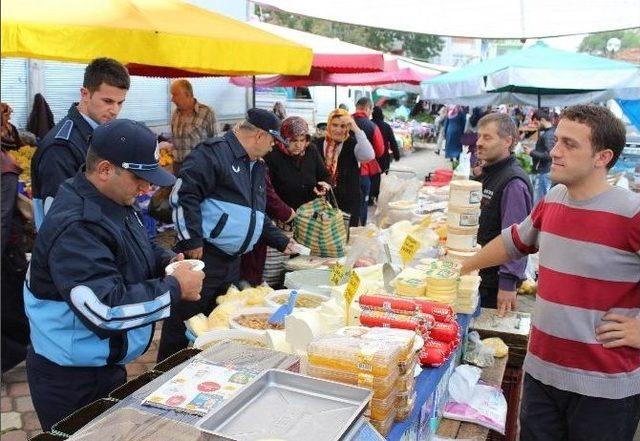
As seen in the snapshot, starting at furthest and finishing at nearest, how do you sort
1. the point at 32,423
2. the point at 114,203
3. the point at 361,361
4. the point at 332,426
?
the point at 32,423 < the point at 114,203 < the point at 361,361 < the point at 332,426

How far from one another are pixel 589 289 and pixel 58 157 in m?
2.72

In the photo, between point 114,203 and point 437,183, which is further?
point 437,183

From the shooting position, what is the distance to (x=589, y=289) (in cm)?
259

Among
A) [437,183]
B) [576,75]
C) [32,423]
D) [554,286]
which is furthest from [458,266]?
[437,183]

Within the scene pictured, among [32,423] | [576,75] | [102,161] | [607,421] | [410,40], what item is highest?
[410,40]

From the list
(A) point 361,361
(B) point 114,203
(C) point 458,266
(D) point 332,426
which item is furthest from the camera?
(C) point 458,266

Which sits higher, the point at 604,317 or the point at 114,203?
the point at 114,203

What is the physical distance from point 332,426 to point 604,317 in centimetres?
159

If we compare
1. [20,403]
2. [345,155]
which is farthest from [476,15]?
[20,403]

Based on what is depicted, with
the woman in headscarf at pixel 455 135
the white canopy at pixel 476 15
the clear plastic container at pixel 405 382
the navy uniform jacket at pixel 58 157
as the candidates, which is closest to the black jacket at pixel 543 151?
the woman in headscarf at pixel 455 135

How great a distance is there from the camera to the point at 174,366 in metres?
2.04

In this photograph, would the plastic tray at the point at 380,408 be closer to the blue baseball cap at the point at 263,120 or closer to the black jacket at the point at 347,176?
the blue baseball cap at the point at 263,120

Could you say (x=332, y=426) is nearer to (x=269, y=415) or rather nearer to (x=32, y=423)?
(x=269, y=415)

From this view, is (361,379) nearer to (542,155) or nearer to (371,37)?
(542,155)
